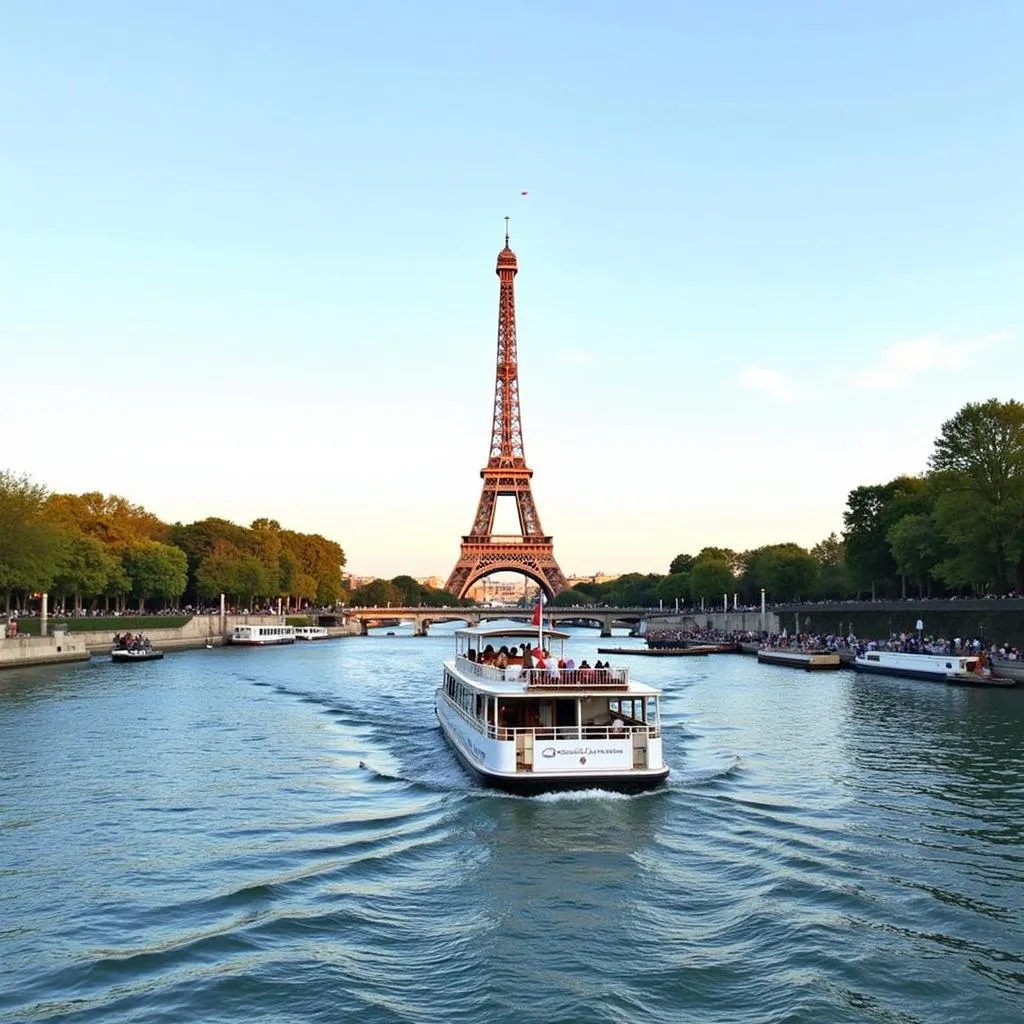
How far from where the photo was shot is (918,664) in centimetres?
6312

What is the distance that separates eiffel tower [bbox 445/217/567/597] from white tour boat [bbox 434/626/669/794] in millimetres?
123241

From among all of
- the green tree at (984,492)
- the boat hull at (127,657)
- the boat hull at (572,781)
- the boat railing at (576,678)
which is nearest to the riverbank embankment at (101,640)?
the boat hull at (127,657)

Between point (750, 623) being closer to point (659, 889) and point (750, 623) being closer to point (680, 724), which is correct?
point (680, 724)

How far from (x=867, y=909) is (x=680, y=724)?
80.6ft

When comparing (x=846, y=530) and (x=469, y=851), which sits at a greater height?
(x=846, y=530)

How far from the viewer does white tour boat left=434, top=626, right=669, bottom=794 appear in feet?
84.2

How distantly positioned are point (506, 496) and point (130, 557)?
7045cm

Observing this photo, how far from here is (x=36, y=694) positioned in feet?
168

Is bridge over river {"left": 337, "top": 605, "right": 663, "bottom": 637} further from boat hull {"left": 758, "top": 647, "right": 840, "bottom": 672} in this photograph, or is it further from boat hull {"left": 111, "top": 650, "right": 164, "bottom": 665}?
boat hull {"left": 111, "top": 650, "right": 164, "bottom": 665}

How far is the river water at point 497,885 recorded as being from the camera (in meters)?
14.1

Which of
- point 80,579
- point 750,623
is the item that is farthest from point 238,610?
point 750,623

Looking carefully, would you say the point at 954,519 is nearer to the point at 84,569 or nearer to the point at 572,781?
the point at 572,781

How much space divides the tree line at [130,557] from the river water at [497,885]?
46437mm

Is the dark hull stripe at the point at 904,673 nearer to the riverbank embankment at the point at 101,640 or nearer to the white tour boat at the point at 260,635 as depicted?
the riverbank embankment at the point at 101,640
